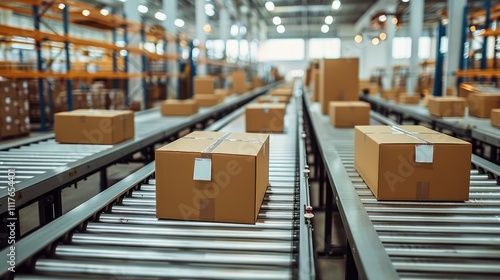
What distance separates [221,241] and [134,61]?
9541mm

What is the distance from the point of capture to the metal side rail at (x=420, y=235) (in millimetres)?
1812

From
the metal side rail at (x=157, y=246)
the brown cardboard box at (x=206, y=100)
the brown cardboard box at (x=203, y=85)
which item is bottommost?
the metal side rail at (x=157, y=246)

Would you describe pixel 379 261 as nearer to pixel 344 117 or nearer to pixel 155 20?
pixel 344 117

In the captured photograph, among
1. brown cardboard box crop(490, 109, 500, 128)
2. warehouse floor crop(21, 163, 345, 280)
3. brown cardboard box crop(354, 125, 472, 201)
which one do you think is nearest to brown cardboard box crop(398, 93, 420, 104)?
warehouse floor crop(21, 163, 345, 280)

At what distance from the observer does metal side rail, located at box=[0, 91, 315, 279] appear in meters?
1.82

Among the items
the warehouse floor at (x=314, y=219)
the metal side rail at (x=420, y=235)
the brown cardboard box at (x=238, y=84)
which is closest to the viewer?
the metal side rail at (x=420, y=235)

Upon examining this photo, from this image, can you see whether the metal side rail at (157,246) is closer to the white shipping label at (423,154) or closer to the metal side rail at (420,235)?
the metal side rail at (420,235)

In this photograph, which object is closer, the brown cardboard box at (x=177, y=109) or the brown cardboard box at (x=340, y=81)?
the brown cardboard box at (x=340, y=81)

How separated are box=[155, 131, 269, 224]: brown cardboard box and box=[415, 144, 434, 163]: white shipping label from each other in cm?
97

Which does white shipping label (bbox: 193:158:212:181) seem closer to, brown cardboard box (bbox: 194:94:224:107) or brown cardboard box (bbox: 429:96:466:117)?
brown cardboard box (bbox: 429:96:466:117)

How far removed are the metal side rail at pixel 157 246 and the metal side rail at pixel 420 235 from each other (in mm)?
266

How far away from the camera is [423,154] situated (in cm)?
253

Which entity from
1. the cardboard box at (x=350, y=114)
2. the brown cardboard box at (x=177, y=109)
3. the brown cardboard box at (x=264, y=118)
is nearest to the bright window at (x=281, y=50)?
the brown cardboard box at (x=177, y=109)

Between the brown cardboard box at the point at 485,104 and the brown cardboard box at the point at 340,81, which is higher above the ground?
the brown cardboard box at the point at 340,81
